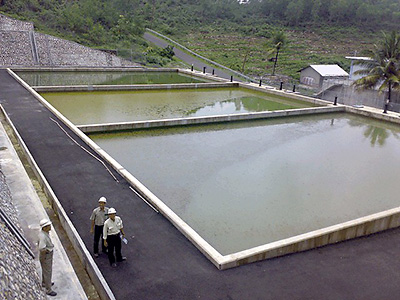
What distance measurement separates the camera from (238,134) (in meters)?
18.2

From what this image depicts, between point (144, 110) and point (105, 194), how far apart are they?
12.1 m

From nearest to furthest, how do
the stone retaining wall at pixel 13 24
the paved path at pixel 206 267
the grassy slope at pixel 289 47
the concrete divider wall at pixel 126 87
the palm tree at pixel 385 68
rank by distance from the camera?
the paved path at pixel 206 267
the palm tree at pixel 385 68
the concrete divider wall at pixel 126 87
the stone retaining wall at pixel 13 24
the grassy slope at pixel 289 47

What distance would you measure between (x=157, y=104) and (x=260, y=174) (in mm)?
11686

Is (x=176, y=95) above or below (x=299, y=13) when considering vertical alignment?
below

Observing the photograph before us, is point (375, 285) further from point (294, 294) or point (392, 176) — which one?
point (392, 176)

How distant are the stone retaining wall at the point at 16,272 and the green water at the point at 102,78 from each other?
2284 centimetres

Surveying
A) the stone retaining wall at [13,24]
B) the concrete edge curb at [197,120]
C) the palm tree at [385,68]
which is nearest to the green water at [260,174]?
the concrete edge curb at [197,120]

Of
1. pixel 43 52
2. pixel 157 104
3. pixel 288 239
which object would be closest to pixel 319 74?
pixel 157 104

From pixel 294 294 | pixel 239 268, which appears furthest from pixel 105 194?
pixel 294 294

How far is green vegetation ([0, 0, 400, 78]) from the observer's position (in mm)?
45281

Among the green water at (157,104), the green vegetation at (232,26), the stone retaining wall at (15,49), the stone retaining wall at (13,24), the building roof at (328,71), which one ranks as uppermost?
the green vegetation at (232,26)

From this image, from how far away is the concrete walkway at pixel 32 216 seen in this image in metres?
6.51

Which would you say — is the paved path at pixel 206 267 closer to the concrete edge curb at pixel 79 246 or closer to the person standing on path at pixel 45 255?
the concrete edge curb at pixel 79 246

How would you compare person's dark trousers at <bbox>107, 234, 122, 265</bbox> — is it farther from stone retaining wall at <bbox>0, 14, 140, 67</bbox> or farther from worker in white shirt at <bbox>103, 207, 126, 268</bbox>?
stone retaining wall at <bbox>0, 14, 140, 67</bbox>
